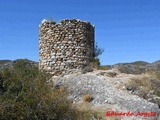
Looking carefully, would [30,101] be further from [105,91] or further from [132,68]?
[132,68]

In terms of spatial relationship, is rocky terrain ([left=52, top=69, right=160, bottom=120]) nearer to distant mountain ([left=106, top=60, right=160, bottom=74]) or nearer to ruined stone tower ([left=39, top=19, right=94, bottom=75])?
ruined stone tower ([left=39, top=19, right=94, bottom=75])

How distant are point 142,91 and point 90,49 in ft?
14.1

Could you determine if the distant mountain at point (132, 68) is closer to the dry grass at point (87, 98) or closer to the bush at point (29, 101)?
the dry grass at point (87, 98)

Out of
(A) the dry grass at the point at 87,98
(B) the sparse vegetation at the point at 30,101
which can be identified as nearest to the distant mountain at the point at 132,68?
(A) the dry grass at the point at 87,98

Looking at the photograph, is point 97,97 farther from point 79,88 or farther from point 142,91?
point 142,91

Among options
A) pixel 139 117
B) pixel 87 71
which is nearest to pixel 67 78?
pixel 87 71

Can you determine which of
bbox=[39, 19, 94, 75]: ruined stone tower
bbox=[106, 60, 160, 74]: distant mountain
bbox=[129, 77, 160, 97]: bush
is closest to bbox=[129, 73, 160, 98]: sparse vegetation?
bbox=[129, 77, 160, 97]: bush

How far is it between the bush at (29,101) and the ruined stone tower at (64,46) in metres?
3.87

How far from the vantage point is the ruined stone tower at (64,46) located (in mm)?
14797

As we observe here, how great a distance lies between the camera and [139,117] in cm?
1048

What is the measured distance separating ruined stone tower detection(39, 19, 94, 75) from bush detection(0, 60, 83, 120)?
3869 millimetres

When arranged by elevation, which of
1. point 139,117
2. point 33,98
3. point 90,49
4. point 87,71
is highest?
point 90,49

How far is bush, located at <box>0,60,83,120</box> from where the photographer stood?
9.03 metres

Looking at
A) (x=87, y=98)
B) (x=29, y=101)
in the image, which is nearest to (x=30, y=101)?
(x=29, y=101)
